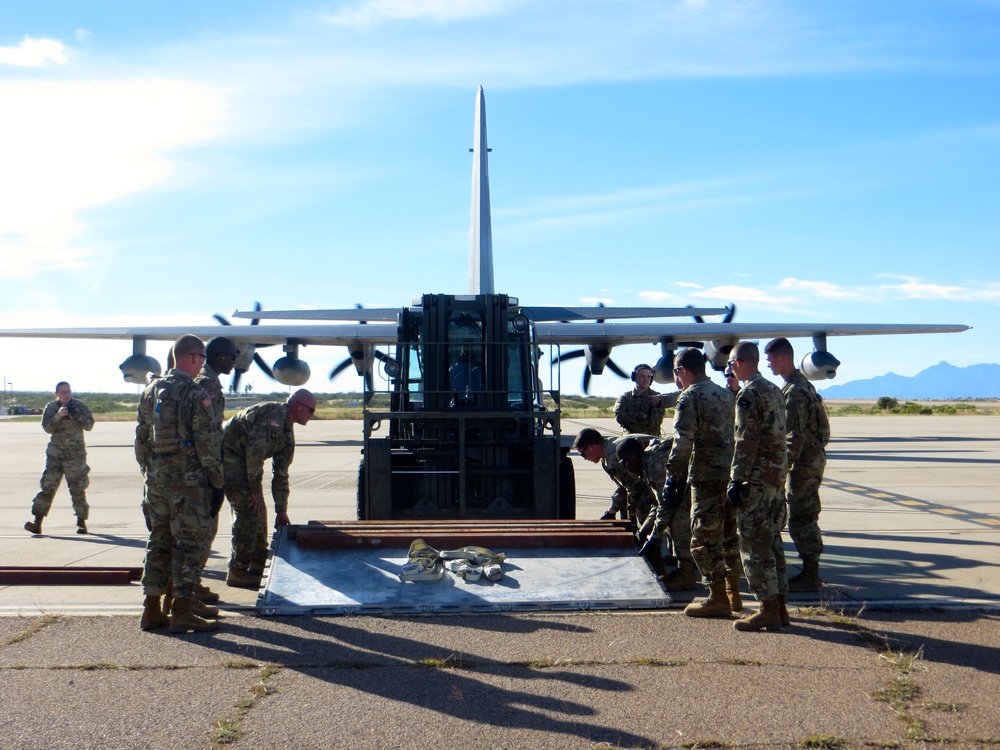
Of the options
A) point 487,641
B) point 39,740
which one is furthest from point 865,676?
point 39,740

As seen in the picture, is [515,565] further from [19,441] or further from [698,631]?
[19,441]

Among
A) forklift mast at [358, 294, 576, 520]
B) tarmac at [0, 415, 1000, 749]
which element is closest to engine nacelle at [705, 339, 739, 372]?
forklift mast at [358, 294, 576, 520]

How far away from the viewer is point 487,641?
5.70m

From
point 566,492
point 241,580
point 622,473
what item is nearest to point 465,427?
point 566,492

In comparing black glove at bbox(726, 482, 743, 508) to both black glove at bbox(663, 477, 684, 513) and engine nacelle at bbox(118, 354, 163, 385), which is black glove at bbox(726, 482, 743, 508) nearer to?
black glove at bbox(663, 477, 684, 513)

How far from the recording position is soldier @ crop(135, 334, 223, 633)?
20.4 ft

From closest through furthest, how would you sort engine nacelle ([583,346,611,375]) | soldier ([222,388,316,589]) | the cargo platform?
the cargo platform, soldier ([222,388,316,589]), engine nacelle ([583,346,611,375])

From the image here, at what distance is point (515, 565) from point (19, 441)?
28.9m

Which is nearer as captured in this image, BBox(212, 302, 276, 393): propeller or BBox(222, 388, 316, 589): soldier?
BBox(222, 388, 316, 589): soldier

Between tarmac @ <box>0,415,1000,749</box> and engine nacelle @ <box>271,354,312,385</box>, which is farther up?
engine nacelle @ <box>271,354,312,385</box>

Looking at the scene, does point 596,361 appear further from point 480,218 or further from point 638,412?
point 638,412

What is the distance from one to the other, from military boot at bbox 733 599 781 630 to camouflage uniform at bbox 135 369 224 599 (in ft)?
12.8

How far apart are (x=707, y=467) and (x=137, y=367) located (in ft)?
70.9

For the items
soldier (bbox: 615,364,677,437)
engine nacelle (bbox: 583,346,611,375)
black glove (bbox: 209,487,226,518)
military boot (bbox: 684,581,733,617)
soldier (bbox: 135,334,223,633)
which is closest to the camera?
soldier (bbox: 135,334,223,633)
